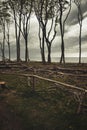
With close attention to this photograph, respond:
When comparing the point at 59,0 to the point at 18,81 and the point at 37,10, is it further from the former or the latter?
the point at 18,81

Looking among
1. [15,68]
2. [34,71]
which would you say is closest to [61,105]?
[34,71]

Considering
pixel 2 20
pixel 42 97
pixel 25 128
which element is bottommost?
pixel 25 128

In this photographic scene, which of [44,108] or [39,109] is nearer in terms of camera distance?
[39,109]

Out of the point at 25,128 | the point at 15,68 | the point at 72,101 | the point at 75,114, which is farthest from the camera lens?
the point at 15,68

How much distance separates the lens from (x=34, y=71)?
60.6 feet

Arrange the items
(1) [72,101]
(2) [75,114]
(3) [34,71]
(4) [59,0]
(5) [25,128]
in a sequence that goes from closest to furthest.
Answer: (5) [25,128] < (2) [75,114] < (1) [72,101] < (3) [34,71] < (4) [59,0]

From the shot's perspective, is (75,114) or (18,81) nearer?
(75,114)

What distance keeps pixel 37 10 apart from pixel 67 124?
103 feet

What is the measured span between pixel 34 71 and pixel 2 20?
32.7m

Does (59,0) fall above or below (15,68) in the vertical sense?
above

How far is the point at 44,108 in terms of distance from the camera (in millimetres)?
10602

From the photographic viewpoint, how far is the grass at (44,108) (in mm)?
9219

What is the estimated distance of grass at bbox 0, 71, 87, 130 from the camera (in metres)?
9.22

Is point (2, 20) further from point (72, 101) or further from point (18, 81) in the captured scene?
point (72, 101)
